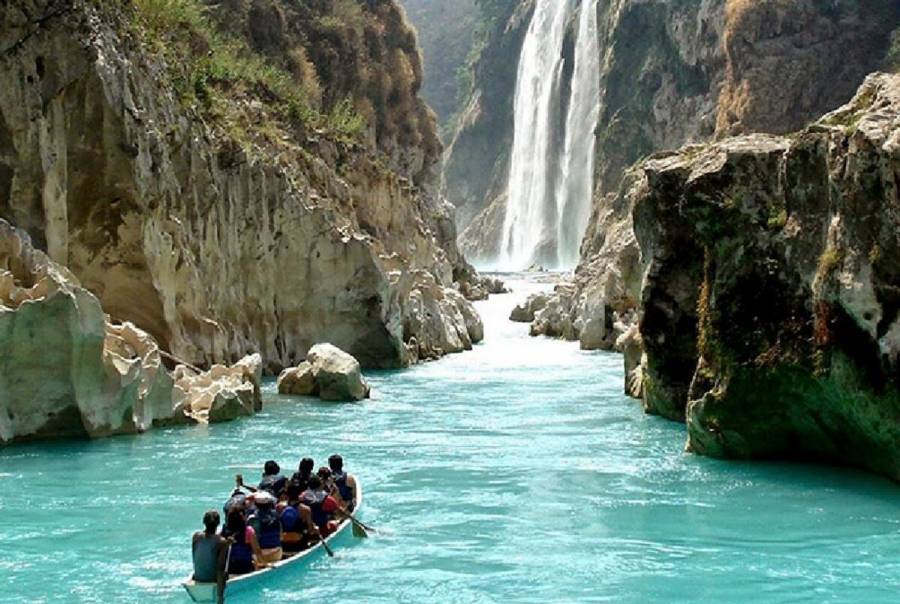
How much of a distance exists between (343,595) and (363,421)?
471 inches

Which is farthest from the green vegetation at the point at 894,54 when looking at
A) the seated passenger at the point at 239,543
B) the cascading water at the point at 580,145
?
the seated passenger at the point at 239,543

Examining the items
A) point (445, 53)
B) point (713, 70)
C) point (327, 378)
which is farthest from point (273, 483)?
point (445, 53)

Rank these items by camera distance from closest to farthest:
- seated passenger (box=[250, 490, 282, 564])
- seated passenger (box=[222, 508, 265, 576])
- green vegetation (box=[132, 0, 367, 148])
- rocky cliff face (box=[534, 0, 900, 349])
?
seated passenger (box=[222, 508, 265, 576]) < seated passenger (box=[250, 490, 282, 564]) < green vegetation (box=[132, 0, 367, 148]) < rocky cliff face (box=[534, 0, 900, 349])

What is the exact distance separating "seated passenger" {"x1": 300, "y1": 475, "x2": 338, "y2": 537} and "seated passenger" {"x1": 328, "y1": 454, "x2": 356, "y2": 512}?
1.50ft

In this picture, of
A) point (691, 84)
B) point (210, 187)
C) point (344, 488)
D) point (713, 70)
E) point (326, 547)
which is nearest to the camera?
point (326, 547)

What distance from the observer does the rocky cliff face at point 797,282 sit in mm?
14164

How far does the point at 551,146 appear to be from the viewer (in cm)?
9919

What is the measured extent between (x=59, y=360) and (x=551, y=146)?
83.6 meters

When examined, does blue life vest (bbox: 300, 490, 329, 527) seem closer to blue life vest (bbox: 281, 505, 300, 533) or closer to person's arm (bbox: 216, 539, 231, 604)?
blue life vest (bbox: 281, 505, 300, 533)

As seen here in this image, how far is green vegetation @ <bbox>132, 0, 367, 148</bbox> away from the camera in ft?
104

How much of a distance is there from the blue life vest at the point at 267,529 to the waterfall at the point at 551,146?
82.6 metres

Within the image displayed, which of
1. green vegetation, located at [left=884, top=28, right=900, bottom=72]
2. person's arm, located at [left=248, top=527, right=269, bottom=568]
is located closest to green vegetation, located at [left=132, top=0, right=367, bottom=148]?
person's arm, located at [left=248, top=527, right=269, bottom=568]

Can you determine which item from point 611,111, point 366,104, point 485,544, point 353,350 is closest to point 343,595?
point 485,544

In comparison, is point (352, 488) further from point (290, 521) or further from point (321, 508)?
point (290, 521)
